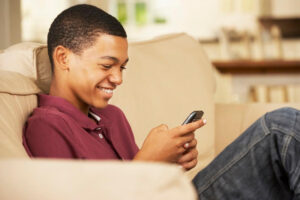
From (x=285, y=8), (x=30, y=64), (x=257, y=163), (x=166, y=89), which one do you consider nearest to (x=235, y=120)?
(x=166, y=89)

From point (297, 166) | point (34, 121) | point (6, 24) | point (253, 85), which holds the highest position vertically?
point (6, 24)

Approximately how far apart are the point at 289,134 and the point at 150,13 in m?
5.07

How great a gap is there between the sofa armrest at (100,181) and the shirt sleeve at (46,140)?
0.35 m

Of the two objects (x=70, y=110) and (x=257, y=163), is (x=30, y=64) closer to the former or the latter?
(x=70, y=110)

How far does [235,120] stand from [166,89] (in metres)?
0.29

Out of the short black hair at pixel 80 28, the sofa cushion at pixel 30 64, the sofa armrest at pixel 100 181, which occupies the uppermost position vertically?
the short black hair at pixel 80 28

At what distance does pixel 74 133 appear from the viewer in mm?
1110

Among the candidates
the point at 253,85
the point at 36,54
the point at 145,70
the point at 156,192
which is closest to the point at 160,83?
the point at 145,70

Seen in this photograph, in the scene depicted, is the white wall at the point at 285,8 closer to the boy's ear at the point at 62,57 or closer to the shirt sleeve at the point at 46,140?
the boy's ear at the point at 62,57

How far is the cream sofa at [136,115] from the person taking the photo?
0.66 meters

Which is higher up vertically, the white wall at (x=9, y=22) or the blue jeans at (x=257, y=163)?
the white wall at (x=9, y=22)

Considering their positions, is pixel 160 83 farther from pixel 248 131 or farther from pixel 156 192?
pixel 156 192

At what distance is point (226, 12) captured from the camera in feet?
19.7

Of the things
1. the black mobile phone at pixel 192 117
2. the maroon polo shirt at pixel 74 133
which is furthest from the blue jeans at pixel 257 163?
the maroon polo shirt at pixel 74 133
